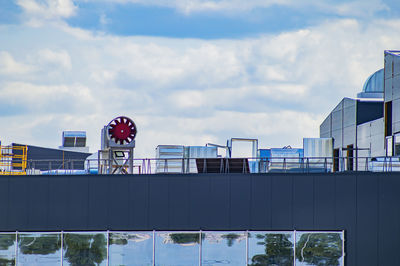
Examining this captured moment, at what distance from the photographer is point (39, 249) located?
1331 inches

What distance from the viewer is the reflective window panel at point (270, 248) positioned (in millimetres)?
33344

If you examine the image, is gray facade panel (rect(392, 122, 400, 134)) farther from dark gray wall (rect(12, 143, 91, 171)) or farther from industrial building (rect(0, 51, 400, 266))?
dark gray wall (rect(12, 143, 91, 171))

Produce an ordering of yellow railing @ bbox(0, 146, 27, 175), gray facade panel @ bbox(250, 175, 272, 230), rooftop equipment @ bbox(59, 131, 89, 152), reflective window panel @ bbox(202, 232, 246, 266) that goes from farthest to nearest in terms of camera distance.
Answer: rooftop equipment @ bbox(59, 131, 89, 152)
yellow railing @ bbox(0, 146, 27, 175)
reflective window panel @ bbox(202, 232, 246, 266)
gray facade panel @ bbox(250, 175, 272, 230)

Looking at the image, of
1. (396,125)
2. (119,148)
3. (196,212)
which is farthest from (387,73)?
(196,212)

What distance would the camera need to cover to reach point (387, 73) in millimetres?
52594

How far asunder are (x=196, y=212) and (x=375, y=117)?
29360mm

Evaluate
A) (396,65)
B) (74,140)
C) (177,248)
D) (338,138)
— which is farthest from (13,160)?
(338,138)

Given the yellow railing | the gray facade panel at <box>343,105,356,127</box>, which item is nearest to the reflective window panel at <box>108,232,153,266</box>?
the yellow railing

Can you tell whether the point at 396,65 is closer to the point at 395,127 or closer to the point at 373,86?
the point at 395,127

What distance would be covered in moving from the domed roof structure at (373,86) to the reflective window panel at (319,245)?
29847 millimetres

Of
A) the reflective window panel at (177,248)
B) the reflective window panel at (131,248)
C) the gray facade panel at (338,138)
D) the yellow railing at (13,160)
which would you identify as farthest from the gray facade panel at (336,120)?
the reflective window panel at (131,248)

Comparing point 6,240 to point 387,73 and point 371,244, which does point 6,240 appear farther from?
point 387,73

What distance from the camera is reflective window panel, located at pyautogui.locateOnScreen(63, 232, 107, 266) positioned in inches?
1324

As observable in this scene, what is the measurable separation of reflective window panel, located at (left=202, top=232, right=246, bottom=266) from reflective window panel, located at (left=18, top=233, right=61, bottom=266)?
6.98 m
